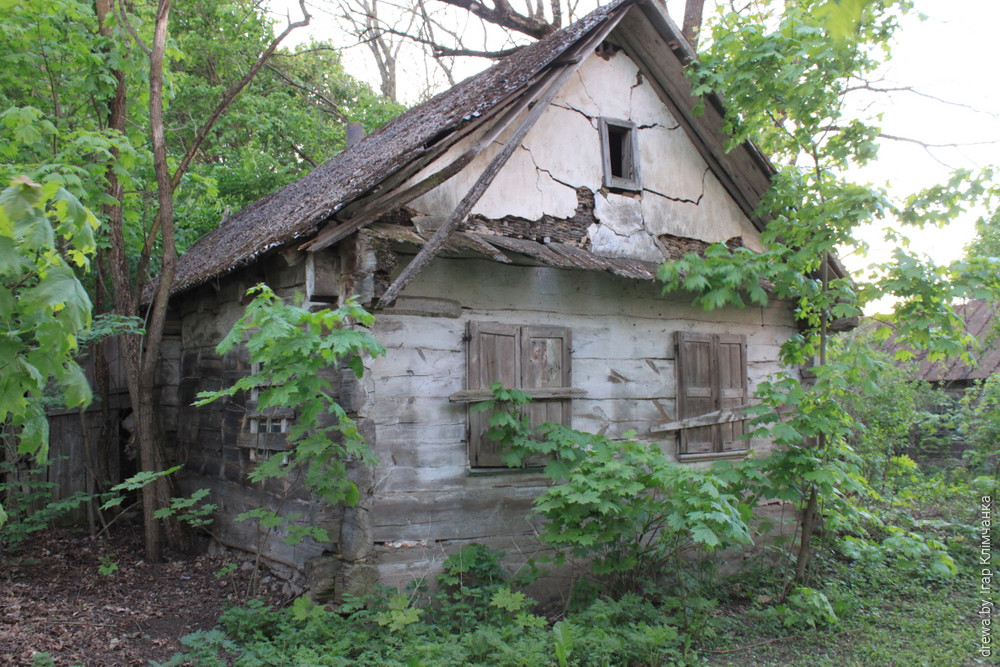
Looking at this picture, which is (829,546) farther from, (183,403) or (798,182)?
(183,403)

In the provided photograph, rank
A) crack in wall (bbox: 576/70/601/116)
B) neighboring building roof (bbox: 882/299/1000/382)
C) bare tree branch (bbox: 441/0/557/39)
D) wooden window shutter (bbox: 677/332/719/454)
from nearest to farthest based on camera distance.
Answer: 1. crack in wall (bbox: 576/70/601/116)
2. wooden window shutter (bbox: 677/332/719/454)
3. bare tree branch (bbox: 441/0/557/39)
4. neighboring building roof (bbox: 882/299/1000/382)

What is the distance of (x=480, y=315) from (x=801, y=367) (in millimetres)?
4396

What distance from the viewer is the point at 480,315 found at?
19.3ft

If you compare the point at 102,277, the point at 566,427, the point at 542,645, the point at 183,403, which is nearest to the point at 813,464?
the point at 566,427

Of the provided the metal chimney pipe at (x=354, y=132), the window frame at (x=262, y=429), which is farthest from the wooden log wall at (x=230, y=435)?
the metal chimney pipe at (x=354, y=132)

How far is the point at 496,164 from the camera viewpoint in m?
5.35

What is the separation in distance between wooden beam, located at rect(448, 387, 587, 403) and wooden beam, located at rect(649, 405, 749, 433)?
103 cm

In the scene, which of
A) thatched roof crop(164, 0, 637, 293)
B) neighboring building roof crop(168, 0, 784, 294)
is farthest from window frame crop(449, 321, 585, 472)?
thatched roof crop(164, 0, 637, 293)

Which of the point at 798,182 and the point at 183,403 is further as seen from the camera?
the point at 183,403

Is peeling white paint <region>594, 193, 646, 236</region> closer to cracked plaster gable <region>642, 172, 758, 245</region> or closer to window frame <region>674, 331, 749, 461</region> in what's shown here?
cracked plaster gable <region>642, 172, 758, 245</region>

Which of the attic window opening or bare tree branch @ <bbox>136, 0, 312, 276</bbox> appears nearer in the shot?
bare tree branch @ <bbox>136, 0, 312, 276</bbox>

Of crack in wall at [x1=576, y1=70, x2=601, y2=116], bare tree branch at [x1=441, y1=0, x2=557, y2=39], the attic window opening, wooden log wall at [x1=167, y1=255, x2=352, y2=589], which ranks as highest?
bare tree branch at [x1=441, y1=0, x2=557, y2=39]

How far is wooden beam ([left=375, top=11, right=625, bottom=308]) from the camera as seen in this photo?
4805 mm

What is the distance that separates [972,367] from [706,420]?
767cm
